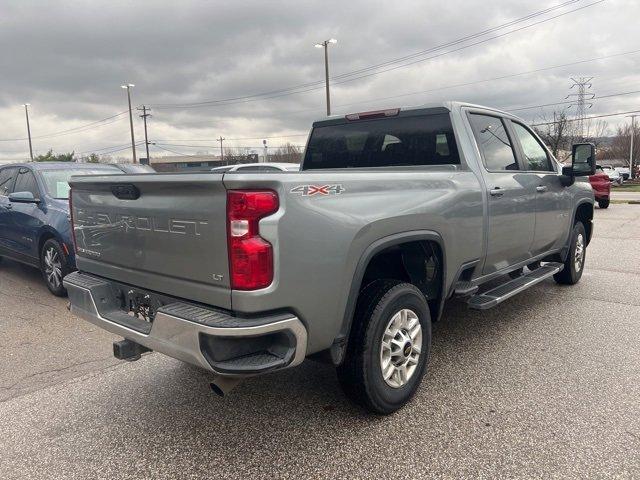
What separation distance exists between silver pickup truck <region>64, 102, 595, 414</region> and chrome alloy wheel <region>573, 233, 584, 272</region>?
7.01 ft

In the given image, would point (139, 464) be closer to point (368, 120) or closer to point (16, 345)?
point (16, 345)

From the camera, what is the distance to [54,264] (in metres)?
6.21

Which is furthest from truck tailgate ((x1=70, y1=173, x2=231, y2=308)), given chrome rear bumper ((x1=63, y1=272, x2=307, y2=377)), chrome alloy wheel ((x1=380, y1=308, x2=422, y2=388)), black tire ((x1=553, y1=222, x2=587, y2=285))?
black tire ((x1=553, y1=222, x2=587, y2=285))

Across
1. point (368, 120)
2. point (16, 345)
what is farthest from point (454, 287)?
point (16, 345)

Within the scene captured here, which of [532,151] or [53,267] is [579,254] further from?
[53,267]

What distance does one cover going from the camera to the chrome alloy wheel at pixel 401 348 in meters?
3.13

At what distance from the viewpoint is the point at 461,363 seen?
158 inches

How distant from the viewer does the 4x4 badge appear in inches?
98.6

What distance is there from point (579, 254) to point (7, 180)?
800cm

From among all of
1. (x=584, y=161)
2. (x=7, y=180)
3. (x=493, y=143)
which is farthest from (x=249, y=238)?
(x=7, y=180)

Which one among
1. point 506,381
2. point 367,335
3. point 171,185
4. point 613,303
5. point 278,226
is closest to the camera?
point 278,226

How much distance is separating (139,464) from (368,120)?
321 cm

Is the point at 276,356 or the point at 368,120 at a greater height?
the point at 368,120

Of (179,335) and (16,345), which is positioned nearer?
(179,335)
